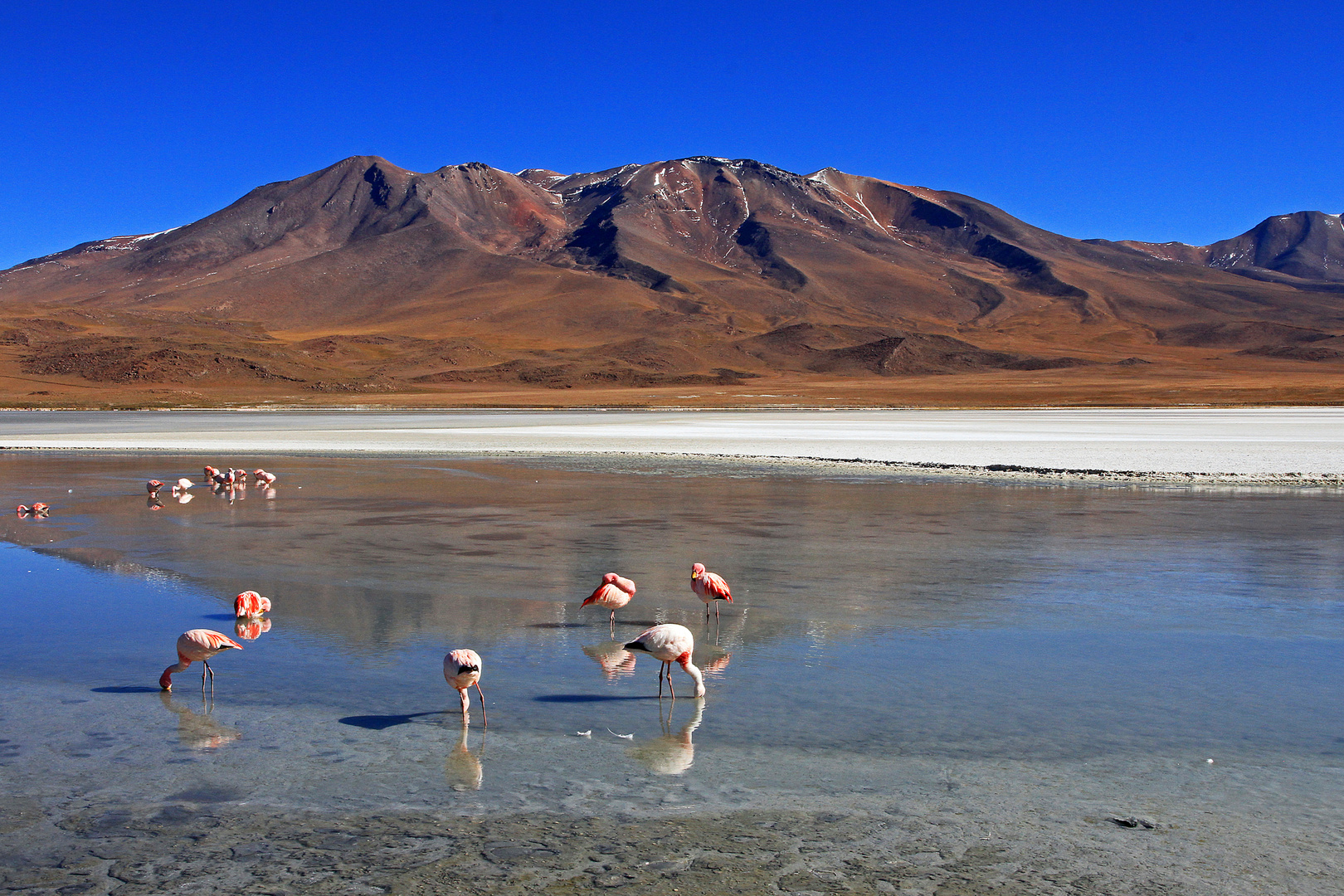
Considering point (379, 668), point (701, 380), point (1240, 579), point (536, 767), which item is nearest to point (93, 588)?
point (379, 668)

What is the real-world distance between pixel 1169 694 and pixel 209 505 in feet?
49.3

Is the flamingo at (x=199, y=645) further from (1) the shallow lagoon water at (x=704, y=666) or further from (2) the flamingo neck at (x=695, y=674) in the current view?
(2) the flamingo neck at (x=695, y=674)

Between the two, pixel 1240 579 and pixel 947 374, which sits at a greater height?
pixel 947 374

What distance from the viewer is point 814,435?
37.2 meters

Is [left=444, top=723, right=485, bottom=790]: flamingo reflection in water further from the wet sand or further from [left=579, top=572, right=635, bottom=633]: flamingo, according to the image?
the wet sand

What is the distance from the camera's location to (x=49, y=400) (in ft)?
246

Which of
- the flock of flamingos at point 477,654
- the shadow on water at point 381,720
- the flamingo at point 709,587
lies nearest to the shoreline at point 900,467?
the flamingo at point 709,587

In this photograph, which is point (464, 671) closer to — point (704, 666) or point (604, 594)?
point (704, 666)

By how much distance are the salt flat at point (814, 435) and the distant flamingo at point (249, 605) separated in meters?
18.9

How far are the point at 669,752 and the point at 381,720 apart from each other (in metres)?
1.73

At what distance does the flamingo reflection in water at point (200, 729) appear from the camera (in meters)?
5.94

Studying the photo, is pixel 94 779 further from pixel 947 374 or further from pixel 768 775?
pixel 947 374

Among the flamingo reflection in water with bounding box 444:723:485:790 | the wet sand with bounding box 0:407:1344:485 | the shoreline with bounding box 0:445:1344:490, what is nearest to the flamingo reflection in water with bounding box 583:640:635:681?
the flamingo reflection in water with bounding box 444:723:485:790

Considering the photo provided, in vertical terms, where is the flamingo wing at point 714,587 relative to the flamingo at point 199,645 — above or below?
above
